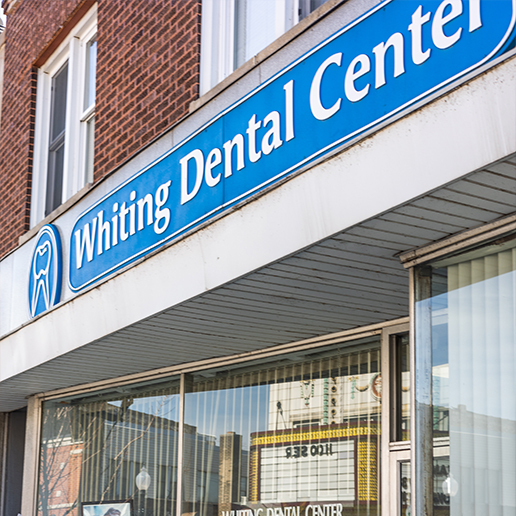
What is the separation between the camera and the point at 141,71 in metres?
7.94

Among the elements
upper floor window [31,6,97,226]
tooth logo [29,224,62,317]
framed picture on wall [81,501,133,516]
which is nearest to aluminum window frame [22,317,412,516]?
framed picture on wall [81,501,133,516]

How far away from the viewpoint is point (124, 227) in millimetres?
7195

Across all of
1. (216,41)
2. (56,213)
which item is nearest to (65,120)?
(56,213)

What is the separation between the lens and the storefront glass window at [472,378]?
4.19 meters

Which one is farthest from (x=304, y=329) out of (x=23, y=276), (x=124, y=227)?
(x=23, y=276)

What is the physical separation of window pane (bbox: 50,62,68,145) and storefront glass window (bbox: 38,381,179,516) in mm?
3339

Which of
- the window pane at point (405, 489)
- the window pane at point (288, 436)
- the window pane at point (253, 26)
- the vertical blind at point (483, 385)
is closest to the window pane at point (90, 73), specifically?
the window pane at point (253, 26)

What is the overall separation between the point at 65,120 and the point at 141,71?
248 cm

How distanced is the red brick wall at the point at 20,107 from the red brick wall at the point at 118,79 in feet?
0.04

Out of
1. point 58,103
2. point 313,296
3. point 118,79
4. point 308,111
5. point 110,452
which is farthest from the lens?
point 58,103

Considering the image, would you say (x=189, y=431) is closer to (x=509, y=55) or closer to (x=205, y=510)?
(x=205, y=510)

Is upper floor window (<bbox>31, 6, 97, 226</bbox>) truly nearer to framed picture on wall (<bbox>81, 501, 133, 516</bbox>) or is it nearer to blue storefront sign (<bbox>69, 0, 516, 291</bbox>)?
blue storefront sign (<bbox>69, 0, 516, 291</bbox>)

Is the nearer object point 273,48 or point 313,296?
point 313,296

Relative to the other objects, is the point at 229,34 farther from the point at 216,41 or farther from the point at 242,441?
the point at 242,441
